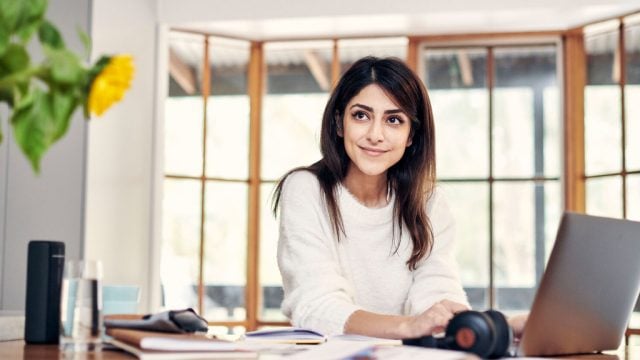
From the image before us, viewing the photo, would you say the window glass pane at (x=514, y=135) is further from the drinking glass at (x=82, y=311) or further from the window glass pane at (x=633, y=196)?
the drinking glass at (x=82, y=311)

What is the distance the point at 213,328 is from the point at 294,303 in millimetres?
3005

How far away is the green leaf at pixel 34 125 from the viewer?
937mm

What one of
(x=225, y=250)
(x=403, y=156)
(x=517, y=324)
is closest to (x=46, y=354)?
(x=517, y=324)

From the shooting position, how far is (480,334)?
151 centimetres

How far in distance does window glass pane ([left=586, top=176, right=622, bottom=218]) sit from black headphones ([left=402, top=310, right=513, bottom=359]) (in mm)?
3332

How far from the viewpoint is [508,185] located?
501 cm

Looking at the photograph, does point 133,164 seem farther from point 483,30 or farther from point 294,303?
point 294,303

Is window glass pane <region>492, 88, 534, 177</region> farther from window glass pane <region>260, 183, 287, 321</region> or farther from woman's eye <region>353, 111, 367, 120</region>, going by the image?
woman's eye <region>353, 111, 367, 120</region>

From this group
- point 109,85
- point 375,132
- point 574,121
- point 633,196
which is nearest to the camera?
point 109,85

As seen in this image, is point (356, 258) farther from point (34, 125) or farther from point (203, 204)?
point (203, 204)

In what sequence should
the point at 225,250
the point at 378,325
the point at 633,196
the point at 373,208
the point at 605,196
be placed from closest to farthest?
the point at 378,325
the point at 373,208
the point at 633,196
the point at 605,196
the point at 225,250

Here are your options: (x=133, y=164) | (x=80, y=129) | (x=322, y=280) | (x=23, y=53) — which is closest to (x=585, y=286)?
(x=322, y=280)

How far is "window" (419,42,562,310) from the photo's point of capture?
4965 millimetres

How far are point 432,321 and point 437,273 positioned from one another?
0.57 metres
